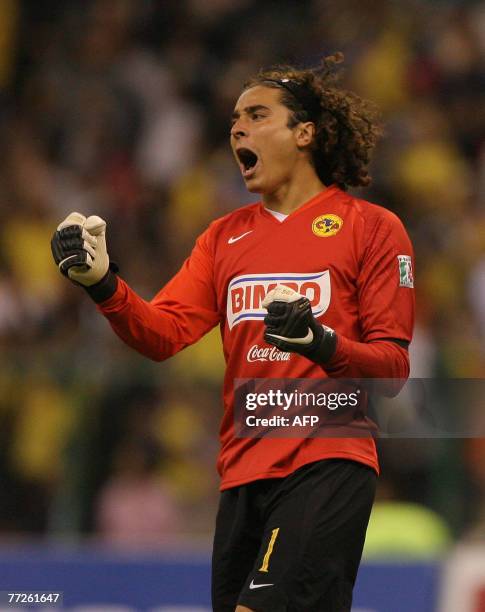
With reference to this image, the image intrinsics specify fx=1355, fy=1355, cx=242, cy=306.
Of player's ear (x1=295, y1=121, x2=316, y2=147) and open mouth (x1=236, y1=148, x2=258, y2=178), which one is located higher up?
player's ear (x1=295, y1=121, x2=316, y2=147)

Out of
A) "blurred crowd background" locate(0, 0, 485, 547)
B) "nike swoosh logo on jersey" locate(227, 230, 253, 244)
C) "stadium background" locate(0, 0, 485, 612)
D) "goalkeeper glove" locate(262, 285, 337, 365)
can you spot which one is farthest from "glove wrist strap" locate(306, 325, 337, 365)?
"blurred crowd background" locate(0, 0, 485, 547)

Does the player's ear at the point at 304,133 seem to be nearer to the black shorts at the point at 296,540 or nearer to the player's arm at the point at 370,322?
the player's arm at the point at 370,322

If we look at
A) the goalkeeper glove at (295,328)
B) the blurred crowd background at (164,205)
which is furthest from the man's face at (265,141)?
the blurred crowd background at (164,205)

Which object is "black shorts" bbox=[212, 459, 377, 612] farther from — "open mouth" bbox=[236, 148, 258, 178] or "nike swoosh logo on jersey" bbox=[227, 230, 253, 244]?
"open mouth" bbox=[236, 148, 258, 178]

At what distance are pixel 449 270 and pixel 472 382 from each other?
5.58ft

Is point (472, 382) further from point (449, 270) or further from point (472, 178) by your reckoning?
point (472, 178)

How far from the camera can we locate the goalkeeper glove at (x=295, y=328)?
12.3 ft

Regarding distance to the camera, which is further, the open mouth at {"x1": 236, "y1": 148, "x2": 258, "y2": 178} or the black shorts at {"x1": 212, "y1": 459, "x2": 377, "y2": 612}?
the open mouth at {"x1": 236, "y1": 148, "x2": 258, "y2": 178}

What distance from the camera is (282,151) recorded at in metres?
4.37

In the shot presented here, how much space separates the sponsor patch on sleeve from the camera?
413 centimetres

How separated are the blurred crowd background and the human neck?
2.63 meters

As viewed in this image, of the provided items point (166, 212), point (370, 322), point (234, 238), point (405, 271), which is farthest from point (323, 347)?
point (166, 212)

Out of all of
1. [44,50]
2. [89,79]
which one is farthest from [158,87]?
[44,50]

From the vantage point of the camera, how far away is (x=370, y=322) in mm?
4062
